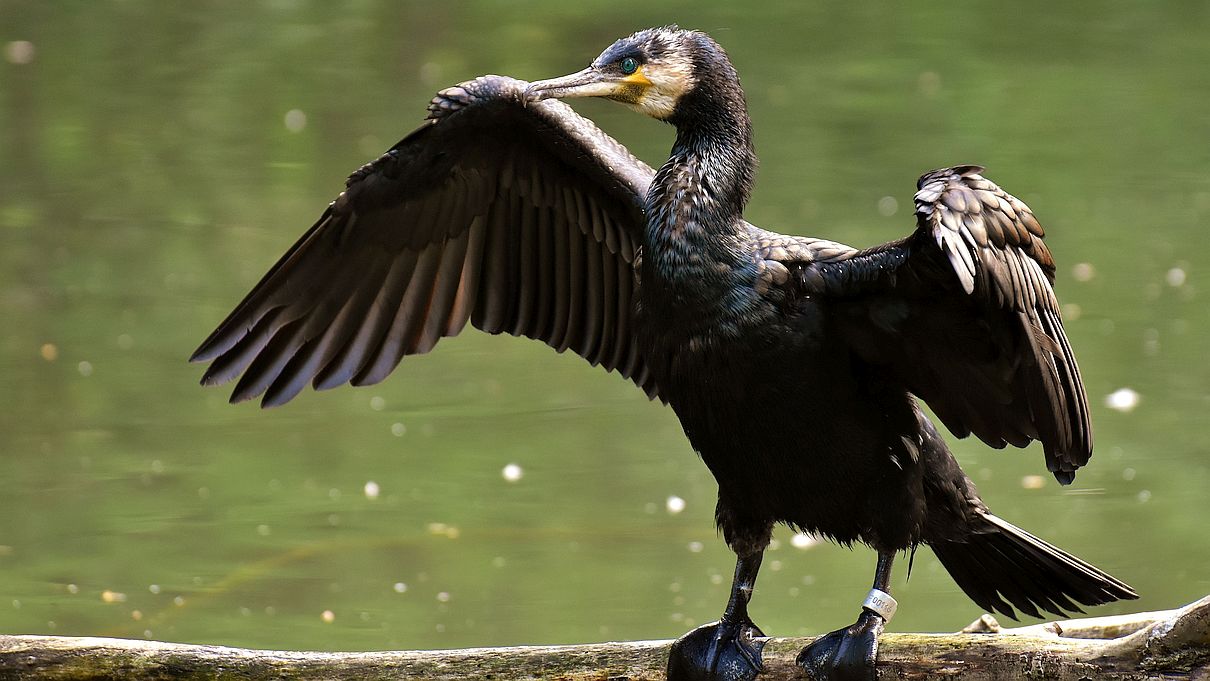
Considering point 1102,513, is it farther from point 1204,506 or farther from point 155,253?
point 155,253

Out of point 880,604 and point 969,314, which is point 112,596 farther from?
point 969,314

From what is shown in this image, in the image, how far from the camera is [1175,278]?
5320 mm

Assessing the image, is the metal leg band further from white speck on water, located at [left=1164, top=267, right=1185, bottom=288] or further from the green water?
white speck on water, located at [left=1164, top=267, right=1185, bottom=288]

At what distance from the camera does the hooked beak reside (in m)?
2.72

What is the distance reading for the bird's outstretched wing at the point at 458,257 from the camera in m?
3.09

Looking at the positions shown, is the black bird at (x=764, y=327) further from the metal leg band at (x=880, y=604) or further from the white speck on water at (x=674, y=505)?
the white speck on water at (x=674, y=505)

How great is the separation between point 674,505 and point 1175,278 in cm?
206

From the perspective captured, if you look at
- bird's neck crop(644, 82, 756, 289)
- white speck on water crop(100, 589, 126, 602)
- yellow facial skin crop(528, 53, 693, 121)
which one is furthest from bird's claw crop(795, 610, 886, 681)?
white speck on water crop(100, 589, 126, 602)

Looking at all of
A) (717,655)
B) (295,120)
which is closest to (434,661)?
(717,655)

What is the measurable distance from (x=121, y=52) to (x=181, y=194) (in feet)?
5.10

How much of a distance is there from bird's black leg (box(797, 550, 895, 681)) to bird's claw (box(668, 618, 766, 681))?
0.12 metres

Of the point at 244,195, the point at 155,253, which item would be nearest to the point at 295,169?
the point at 244,195

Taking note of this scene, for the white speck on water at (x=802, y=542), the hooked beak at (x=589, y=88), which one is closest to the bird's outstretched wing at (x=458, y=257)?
the hooked beak at (x=589, y=88)

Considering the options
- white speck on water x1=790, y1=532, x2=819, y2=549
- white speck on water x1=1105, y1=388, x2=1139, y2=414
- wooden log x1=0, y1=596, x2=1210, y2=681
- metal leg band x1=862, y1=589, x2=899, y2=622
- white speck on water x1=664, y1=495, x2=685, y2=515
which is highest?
white speck on water x1=1105, y1=388, x2=1139, y2=414
